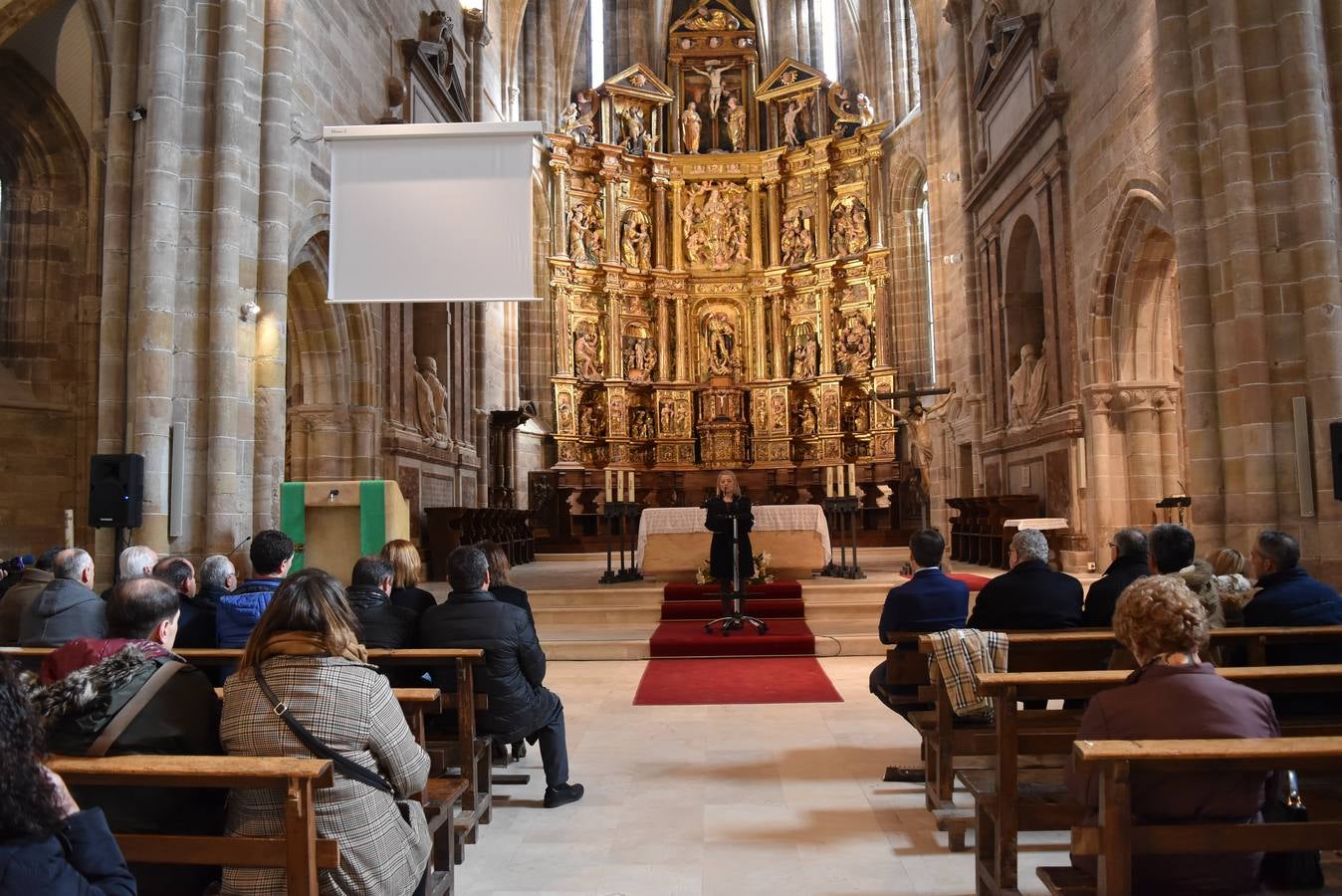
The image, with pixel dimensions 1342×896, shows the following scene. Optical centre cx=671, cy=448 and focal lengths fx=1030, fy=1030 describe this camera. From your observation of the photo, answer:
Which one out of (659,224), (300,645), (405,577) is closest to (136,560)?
(405,577)

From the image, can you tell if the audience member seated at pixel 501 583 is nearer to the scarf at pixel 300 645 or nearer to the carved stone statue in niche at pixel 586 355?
the scarf at pixel 300 645

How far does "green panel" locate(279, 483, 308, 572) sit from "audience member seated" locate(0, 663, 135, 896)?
8.38 m

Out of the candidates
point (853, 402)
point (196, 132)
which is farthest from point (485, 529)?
point (853, 402)

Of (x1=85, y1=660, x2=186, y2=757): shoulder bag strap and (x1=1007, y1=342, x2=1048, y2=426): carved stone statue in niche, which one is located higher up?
(x1=1007, y1=342, x2=1048, y2=426): carved stone statue in niche

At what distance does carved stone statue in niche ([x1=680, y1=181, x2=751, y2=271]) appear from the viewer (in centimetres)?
2322

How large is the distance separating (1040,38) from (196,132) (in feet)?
35.4

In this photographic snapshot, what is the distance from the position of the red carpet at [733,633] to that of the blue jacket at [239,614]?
5.06m

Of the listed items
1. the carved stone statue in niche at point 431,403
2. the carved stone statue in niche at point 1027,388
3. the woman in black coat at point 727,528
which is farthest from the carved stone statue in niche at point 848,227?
the woman in black coat at point 727,528

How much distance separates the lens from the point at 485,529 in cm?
1507

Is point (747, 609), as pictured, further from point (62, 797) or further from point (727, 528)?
point (62, 797)

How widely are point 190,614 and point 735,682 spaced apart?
4348 mm

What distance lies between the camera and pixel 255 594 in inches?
184

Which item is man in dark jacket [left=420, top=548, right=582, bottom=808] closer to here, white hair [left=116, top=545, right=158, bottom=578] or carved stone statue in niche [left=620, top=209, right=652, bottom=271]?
white hair [left=116, top=545, right=158, bottom=578]

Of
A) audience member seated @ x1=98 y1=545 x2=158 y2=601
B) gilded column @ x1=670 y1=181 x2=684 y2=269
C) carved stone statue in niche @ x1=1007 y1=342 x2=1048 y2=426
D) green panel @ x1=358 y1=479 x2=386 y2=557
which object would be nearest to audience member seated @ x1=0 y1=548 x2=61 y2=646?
Result: audience member seated @ x1=98 y1=545 x2=158 y2=601
